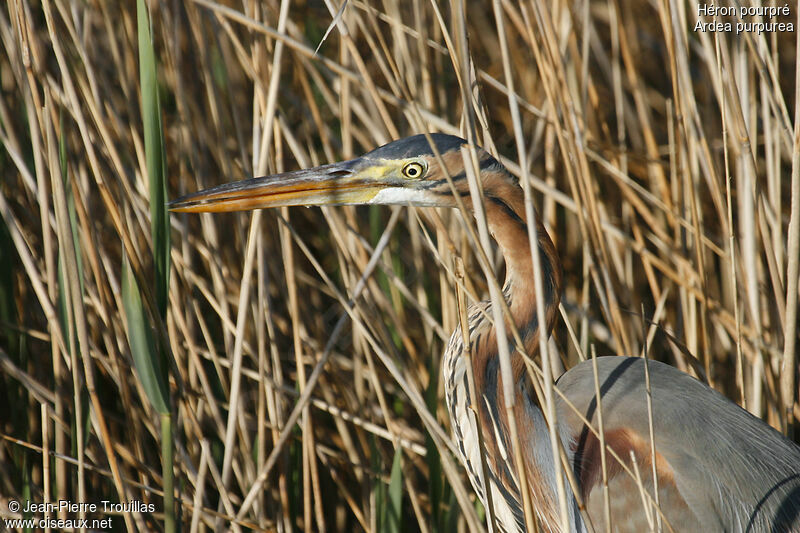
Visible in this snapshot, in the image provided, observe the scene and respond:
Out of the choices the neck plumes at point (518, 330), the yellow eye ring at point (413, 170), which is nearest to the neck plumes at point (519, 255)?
the neck plumes at point (518, 330)

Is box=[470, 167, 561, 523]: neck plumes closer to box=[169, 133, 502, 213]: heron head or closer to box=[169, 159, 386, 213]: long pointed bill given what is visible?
box=[169, 133, 502, 213]: heron head

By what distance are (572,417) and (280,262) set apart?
983mm

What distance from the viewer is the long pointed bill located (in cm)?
113

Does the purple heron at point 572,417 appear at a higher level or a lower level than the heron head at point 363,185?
lower

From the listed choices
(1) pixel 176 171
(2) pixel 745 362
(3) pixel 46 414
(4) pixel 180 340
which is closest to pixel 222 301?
(4) pixel 180 340

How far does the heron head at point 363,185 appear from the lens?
1.13m

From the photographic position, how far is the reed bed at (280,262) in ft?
3.68

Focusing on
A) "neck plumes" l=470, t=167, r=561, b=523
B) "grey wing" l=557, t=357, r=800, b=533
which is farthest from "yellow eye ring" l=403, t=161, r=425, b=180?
"grey wing" l=557, t=357, r=800, b=533

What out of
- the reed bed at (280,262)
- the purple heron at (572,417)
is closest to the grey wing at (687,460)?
the purple heron at (572,417)

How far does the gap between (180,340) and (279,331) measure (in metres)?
0.37

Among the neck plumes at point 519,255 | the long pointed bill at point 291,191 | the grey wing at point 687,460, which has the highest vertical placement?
the long pointed bill at point 291,191

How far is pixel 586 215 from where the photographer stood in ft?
4.55

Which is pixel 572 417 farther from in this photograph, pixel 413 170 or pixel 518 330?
Answer: pixel 413 170

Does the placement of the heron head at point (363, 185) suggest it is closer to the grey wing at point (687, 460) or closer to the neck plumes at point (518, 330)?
the neck plumes at point (518, 330)
